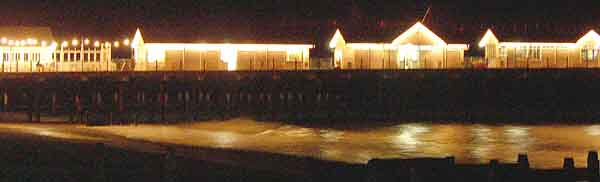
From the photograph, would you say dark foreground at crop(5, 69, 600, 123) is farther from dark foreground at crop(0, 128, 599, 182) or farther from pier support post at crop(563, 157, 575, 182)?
pier support post at crop(563, 157, 575, 182)

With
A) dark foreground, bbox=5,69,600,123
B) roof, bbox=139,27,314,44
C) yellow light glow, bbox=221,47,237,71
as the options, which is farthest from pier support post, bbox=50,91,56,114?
yellow light glow, bbox=221,47,237,71

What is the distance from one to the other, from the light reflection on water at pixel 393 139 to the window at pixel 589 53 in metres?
17.3

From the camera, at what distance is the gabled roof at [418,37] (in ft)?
195

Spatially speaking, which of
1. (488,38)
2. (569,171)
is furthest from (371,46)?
(569,171)

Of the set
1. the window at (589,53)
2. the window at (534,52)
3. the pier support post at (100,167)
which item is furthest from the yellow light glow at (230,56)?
the pier support post at (100,167)

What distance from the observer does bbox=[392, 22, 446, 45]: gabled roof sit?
59.5 metres

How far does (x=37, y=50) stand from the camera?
58844 mm

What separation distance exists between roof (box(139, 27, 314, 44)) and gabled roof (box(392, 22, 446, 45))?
18.3 feet

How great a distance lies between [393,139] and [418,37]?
22080 millimetres

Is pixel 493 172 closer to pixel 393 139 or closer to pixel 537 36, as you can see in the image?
pixel 393 139

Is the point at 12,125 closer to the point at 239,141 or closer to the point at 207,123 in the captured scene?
the point at 207,123

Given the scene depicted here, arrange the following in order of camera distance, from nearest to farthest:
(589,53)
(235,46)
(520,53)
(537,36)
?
(235,46), (520,53), (537,36), (589,53)

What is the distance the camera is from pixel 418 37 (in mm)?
59812

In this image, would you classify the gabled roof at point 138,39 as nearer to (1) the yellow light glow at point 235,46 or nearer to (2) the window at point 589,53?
(1) the yellow light glow at point 235,46
